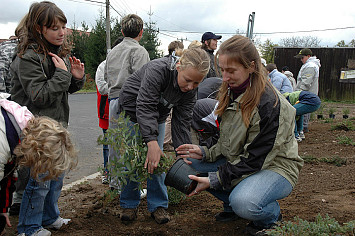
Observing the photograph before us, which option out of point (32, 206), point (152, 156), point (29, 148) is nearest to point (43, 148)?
point (29, 148)

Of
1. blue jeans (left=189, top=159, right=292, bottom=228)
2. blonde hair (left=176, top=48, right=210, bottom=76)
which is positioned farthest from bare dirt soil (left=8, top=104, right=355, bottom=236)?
blonde hair (left=176, top=48, right=210, bottom=76)

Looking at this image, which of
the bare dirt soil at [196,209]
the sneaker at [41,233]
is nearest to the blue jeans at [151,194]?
the bare dirt soil at [196,209]

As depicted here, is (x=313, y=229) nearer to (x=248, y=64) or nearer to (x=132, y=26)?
(x=248, y=64)

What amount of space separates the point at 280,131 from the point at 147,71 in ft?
3.89

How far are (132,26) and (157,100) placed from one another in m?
1.41

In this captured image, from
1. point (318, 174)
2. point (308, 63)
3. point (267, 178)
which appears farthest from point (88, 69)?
point (267, 178)

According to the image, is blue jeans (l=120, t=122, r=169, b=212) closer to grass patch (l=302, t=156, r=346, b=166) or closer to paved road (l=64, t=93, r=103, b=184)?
paved road (l=64, t=93, r=103, b=184)

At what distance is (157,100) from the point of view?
9.30 ft

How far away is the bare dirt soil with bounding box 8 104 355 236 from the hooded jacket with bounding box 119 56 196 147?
2.47 feet

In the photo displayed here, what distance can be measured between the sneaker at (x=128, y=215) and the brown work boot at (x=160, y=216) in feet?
0.60

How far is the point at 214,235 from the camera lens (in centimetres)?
281

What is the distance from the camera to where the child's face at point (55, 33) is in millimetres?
2754

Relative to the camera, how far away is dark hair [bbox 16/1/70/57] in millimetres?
2705

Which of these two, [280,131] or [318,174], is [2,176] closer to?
[280,131]
